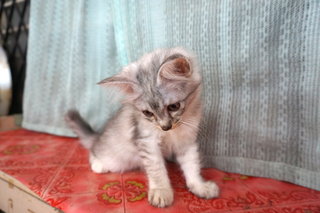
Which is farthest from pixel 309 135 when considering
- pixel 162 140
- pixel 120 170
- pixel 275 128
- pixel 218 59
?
pixel 120 170

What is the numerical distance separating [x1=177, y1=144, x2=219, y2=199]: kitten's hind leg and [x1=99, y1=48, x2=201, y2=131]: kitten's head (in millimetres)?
238

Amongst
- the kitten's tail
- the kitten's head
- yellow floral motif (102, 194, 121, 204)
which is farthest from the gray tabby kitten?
the kitten's tail

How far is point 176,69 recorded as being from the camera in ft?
2.70

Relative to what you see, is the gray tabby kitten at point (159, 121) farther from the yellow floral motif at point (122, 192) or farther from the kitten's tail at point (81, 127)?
the kitten's tail at point (81, 127)

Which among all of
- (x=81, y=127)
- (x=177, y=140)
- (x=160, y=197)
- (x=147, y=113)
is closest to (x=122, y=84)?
(x=147, y=113)

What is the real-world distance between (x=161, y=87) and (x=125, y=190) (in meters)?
0.51

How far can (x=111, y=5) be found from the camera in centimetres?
139

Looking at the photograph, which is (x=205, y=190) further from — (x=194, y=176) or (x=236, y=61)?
(x=236, y=61)

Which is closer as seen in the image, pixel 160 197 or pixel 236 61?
pixel 160 197

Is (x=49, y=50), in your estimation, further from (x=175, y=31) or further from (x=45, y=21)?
(x=175, y=31)

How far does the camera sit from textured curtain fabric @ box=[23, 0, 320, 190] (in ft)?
3.17

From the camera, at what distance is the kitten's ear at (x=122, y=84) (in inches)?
35.0

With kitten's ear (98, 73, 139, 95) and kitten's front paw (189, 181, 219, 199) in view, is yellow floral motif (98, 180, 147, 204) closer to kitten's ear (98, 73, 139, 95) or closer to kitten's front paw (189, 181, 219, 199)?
kitten's front paw (189, 181, 219, 199)


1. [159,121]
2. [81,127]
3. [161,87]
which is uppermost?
[161,87]
